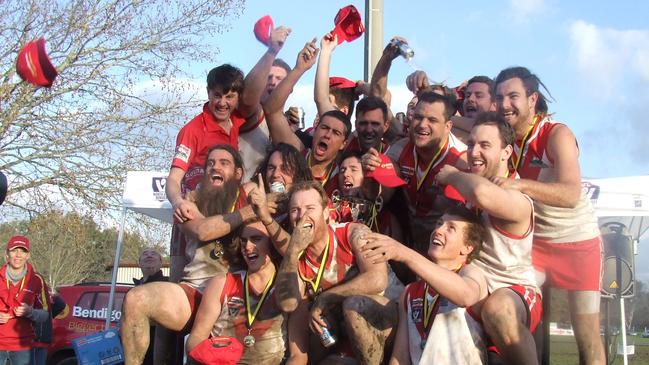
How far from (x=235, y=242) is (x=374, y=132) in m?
1.36

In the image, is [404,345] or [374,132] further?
[374,132]

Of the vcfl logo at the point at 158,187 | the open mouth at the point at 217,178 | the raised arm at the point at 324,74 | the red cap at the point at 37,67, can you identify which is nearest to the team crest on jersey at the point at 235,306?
the open mouth at the point at 217,178

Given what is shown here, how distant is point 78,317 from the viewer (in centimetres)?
1172

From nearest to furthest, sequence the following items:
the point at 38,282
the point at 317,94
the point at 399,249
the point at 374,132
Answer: the point at 399,249 → the point at 374,132 → the point at 317,94 → the point at 38,282

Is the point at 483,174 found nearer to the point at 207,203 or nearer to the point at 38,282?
the point at 207,203

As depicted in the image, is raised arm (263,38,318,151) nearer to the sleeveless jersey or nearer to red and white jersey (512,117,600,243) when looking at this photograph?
the sleeveless jersey

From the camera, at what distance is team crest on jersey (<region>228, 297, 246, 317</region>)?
15.6 feet

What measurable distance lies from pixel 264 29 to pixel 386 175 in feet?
5.02

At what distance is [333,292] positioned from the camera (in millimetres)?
4449

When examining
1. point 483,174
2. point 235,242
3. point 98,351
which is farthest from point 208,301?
point 483,174

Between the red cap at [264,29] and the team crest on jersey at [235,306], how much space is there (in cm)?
192

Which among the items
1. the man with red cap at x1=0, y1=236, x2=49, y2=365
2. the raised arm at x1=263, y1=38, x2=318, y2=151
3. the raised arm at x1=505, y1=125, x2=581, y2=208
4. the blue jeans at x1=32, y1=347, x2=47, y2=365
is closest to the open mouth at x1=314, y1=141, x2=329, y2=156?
the raised arm at x1=263, y1=38, x2=318, y2=151

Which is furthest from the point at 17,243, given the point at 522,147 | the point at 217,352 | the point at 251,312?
the point at 522,147

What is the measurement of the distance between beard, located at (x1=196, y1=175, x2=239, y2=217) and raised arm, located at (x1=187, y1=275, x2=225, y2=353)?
21.9 inches
